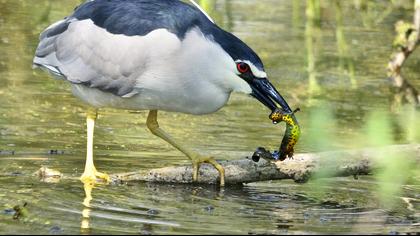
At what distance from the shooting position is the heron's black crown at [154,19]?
7916mm

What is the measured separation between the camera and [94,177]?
8.12 metres

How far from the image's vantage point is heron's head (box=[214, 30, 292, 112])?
7.70 metres

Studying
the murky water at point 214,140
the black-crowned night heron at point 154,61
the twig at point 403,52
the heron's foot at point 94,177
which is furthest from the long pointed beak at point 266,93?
the twig at point 403,52

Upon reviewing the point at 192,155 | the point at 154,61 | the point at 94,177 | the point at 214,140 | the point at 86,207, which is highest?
the point at 154,61

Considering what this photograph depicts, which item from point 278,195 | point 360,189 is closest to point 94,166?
point 278,195

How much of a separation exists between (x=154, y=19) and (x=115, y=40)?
0.33 m

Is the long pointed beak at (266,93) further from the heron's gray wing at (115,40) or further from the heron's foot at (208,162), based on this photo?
the heron's foot at (208,162)

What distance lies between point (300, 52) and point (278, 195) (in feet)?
22.3

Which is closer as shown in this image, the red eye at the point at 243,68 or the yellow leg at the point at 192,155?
the red eye at the point at 243,68

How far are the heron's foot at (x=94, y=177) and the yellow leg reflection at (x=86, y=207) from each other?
7 cm

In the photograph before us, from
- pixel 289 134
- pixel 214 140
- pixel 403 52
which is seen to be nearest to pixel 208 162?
pixel 289 134

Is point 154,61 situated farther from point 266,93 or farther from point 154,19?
point 266,93

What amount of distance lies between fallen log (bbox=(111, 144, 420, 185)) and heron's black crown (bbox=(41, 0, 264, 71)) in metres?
0.84

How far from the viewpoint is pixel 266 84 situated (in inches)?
305
